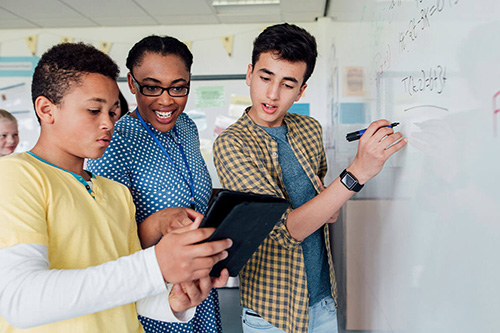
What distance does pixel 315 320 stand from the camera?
42.9 inches

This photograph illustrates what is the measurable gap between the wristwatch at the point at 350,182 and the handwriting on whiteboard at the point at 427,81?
20cm

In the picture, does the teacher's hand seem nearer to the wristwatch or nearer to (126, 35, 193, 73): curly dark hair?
the wristwatch

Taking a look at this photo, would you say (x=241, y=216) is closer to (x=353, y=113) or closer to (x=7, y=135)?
(x=353, y=113)

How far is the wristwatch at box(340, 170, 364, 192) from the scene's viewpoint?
2.77 ft

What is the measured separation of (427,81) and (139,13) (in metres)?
3.11

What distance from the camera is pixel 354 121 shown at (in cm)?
162

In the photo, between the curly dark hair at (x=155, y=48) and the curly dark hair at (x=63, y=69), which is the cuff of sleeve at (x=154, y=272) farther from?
the curly dark hair at (x=155, y=48)

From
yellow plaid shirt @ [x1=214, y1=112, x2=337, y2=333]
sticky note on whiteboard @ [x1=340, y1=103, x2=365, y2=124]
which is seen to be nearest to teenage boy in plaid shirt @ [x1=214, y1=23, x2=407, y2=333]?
yellow plaid shirt @ [x1=214, y1=112, x2=337, y2=333]

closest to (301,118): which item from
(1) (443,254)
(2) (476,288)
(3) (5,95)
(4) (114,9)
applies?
(1) (443,254)

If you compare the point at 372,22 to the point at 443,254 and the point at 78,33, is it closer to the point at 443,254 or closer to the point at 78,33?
the point at 443,254

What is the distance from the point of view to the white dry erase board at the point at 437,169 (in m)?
0.52

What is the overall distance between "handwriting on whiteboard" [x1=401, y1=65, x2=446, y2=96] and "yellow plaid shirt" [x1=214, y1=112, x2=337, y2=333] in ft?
1.10

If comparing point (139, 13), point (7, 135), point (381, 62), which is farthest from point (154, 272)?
point (139, 13)

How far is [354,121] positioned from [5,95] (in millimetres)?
3491
